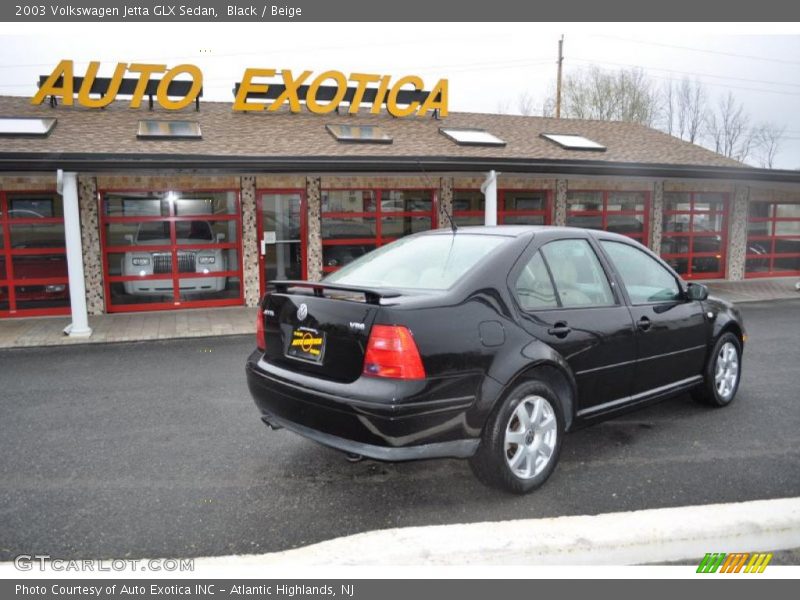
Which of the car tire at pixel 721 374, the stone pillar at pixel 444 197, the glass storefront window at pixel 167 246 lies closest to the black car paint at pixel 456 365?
the car tire at pixel 721 374

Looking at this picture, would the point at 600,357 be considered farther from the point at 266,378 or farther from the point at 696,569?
the point at 266,378

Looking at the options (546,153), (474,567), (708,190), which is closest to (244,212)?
(546,153)

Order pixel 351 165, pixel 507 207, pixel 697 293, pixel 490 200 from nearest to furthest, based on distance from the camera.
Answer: pixel 697 293 → pixel 351 165 → pixel 490 200 → pixel 507 207

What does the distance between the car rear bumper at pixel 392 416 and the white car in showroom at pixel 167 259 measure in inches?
363

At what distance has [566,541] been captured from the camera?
2.96 meters

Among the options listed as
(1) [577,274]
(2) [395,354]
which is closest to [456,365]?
(2) [395,354]

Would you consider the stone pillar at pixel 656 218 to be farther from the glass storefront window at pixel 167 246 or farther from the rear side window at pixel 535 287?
the rear side window at pixel 535 287

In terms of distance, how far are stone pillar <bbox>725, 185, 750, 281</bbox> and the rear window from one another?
14700 mm

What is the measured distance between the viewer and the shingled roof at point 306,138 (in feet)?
36.3

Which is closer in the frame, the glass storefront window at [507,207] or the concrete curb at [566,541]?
the concrete curb at [566,541]

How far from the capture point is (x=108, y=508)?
11.2 feet

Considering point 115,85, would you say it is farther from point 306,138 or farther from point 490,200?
point 490,200

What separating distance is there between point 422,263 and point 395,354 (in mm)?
950

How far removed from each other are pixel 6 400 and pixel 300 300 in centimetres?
394
